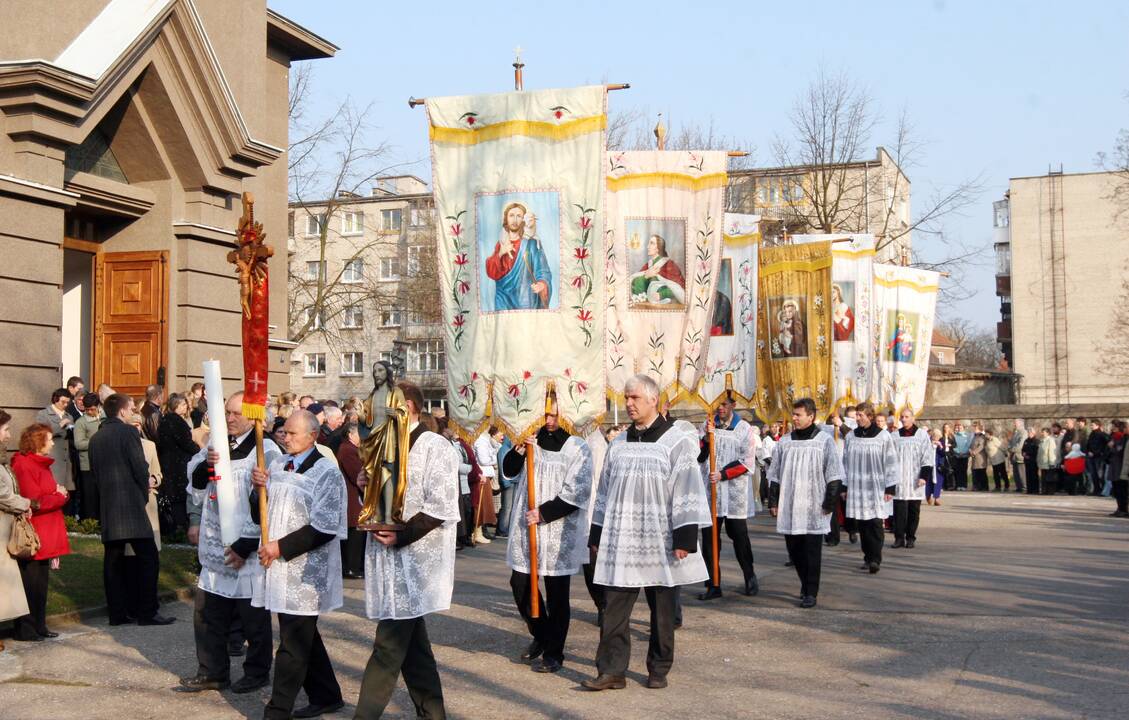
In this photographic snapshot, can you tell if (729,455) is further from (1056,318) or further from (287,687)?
(1056,318)

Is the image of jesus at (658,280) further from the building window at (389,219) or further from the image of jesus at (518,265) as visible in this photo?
the building window at (389,219)

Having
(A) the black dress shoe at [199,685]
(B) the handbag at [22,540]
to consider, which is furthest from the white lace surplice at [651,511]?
(B) the handbag at [22,540]

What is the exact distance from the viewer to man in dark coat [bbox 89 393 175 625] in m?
9.98

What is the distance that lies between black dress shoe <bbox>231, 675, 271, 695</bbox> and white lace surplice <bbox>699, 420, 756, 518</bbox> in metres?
5.33

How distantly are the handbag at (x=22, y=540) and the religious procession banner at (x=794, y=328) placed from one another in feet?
Result: 48.8

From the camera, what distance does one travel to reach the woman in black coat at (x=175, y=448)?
43.3 feet

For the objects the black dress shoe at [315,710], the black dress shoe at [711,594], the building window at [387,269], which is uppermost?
the building window at [387,269]

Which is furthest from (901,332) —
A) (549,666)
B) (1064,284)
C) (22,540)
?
(1064,284)

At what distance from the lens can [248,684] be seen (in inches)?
316

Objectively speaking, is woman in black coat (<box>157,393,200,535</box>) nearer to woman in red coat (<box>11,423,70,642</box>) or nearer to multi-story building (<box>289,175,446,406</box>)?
woman in red coat (<box>11,423,70,642</box>)

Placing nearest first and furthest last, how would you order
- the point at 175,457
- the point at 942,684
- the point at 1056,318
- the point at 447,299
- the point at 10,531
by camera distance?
the point at 942,684 → the point at 10,531 → the point at 447,299 → the point at 175,457 → the point at 1056,318

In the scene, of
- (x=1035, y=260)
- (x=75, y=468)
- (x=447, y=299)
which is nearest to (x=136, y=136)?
(x=75, y=468)

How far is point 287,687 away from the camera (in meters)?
6.93

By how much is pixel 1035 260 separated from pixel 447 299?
2381 inches
